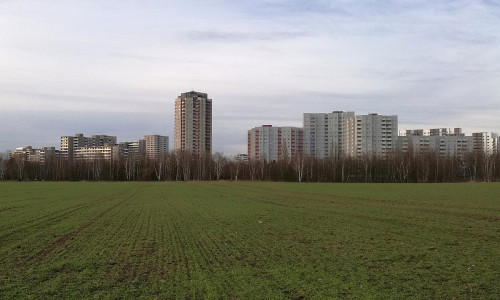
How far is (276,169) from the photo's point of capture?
147 meters

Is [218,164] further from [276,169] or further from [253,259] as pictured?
[253,259]

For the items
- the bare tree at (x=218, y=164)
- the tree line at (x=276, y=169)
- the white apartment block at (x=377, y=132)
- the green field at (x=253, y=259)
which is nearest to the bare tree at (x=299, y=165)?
the tree line at (x=276, y=169)

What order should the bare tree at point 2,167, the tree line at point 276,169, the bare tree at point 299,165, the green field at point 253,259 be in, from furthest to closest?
1. the bare tree at point 2,167
2. the bare tree at point 299,165
3. the tree line at point 276,169
4. the green field at point 253,259

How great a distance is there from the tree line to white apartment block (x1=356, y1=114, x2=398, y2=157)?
43.4 meters

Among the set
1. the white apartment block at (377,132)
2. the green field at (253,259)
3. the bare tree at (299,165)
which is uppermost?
the white apartment block at (377,132)

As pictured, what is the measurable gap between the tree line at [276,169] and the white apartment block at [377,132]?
43.4m

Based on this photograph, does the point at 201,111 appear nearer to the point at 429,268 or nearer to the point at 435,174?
the point at 435,174

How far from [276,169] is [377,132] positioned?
63.7 m

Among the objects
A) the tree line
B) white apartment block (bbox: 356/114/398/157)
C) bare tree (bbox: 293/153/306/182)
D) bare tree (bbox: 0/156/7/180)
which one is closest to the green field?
bare tree (bbox: 293/153/306/182)

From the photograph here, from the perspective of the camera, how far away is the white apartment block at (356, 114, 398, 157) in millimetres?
188125

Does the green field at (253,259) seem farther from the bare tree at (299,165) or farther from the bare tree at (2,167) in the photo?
the bare tree at (2,167)

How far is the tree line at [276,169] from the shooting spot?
133m

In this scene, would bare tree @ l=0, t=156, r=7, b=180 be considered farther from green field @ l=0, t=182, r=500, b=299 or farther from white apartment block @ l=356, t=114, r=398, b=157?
green field @ l=0, t=182, r=500, b=299

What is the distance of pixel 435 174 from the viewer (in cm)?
13150
